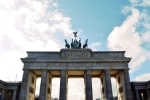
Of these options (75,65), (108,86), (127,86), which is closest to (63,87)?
(75,65)

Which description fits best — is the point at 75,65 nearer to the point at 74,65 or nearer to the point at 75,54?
the point at 74,65

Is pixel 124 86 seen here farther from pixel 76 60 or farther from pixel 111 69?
pixel 76 60

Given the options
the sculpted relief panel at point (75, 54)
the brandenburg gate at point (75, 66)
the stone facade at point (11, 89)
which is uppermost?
the sculpted relief panel at point (75, 54)

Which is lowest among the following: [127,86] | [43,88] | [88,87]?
[43,88]

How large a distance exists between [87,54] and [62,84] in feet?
35.2

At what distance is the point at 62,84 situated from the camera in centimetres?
4147

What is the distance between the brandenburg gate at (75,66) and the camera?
41.2 m

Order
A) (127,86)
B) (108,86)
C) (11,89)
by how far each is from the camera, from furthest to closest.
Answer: (11,89) < (108,86) < (127,86)

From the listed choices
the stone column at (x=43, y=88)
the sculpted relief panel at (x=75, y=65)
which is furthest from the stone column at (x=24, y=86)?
the stone column at (x=43, y=88)

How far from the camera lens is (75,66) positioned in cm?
4331

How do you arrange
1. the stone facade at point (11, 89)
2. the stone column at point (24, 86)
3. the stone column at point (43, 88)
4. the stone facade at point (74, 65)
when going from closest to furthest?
the stone column at point (24, 86) < the stone column at point (43, 88) < the stone facade at point (74, 65) < the stone facade at point (11, 89)

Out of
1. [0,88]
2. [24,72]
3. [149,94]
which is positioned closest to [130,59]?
[149,94]

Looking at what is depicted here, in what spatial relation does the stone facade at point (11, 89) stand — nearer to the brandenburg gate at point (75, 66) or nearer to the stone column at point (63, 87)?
the brandenburg gate at point (75, 66)

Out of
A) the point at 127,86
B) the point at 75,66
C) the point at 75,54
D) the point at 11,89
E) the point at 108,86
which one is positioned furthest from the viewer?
the point at 75,54
